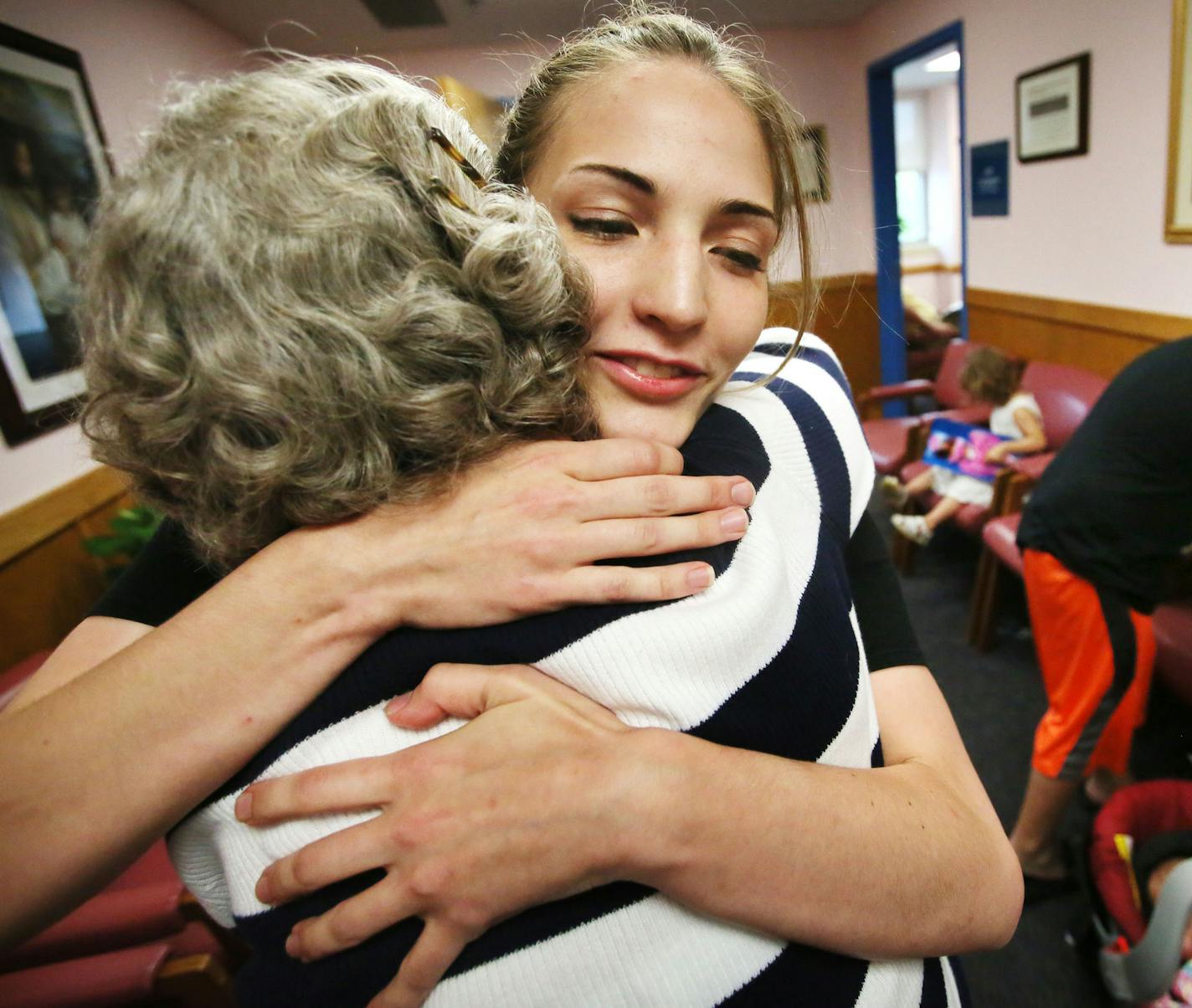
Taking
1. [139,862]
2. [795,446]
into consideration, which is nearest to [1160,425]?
[795,446]

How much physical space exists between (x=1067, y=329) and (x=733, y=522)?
4.42 m

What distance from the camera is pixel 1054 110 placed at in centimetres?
378

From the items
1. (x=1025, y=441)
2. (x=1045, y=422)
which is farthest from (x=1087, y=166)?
(x=1025, y=441)

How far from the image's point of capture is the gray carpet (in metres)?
1.86

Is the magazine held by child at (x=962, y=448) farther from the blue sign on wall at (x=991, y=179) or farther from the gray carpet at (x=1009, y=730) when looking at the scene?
the blue sign on wall at (x=991, y=179)

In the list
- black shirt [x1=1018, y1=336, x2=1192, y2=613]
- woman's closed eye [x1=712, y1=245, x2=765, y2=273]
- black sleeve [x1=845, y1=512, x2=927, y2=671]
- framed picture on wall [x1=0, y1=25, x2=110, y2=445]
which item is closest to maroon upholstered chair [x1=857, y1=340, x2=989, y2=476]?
black shirt [x1=1018, y1=336, x2=1192, y2=613]

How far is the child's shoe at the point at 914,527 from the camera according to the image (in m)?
3.74

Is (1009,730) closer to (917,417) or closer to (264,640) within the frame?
(917,417)

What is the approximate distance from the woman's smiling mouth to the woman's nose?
4cm

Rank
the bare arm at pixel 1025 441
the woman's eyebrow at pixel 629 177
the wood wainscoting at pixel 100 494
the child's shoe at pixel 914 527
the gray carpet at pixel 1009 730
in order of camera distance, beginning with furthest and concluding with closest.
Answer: the child's shoe at pixel 914 527
the bare arm at pixel 1025 441
the wood wainscoting at pixel 100 494
the gray carpet at pixel 1009 730
the woman's eyebrow at pixel 629 177

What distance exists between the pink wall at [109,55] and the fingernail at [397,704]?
185cm

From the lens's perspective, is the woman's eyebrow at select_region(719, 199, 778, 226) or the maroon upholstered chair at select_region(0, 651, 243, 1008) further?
the maroon upholstered chair at select_region(0, 651, 243, 1008)

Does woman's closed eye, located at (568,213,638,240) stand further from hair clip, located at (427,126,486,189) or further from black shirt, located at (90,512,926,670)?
black shirt, located at (90,512,926,670)

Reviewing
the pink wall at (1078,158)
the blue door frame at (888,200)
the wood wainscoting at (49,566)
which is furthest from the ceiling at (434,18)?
the wood wainscoting at (49,566)
